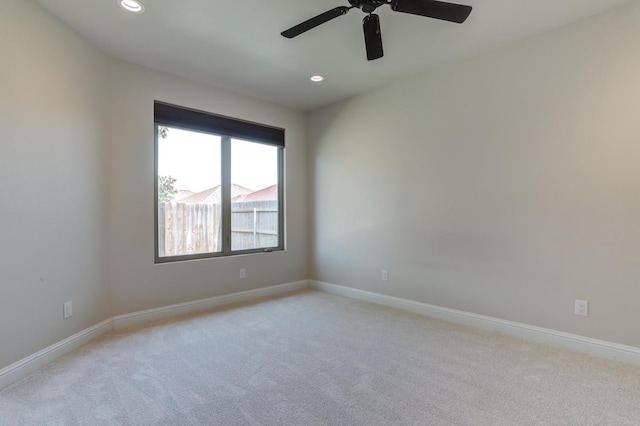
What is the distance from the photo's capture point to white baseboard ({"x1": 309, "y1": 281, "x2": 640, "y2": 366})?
95.0 inches

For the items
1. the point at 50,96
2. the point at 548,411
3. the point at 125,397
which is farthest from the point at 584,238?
the point at 50,96

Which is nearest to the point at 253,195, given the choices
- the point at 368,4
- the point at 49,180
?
the point at 49,180

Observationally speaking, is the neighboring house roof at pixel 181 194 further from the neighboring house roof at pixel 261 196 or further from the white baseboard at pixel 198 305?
the white baseboard at pixel 198 305

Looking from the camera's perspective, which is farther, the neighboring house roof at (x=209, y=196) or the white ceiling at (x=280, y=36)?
the neighboring house roof at (x=209, y=196)

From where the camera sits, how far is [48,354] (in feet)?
7.90

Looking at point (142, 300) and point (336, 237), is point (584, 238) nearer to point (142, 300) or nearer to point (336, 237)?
point (336, 237)

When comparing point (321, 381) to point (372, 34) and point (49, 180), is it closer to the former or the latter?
point (372, 34)

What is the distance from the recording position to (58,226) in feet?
8.39

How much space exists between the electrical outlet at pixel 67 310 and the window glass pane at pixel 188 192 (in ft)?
3.21

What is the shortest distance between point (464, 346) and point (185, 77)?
386cm

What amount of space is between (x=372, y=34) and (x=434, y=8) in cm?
41

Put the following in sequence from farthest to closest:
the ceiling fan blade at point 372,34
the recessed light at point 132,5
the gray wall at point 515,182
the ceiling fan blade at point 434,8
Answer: the gray wall at point 515,182
the recessed light at point 132,5
the ceiling fan blade at point 372,34
the ceiling fan blade at point 434,8

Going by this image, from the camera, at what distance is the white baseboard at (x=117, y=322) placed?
2.18 m

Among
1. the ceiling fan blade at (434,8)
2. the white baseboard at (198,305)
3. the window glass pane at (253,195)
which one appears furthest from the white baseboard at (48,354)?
the ceiling fan blade at (434,8)
